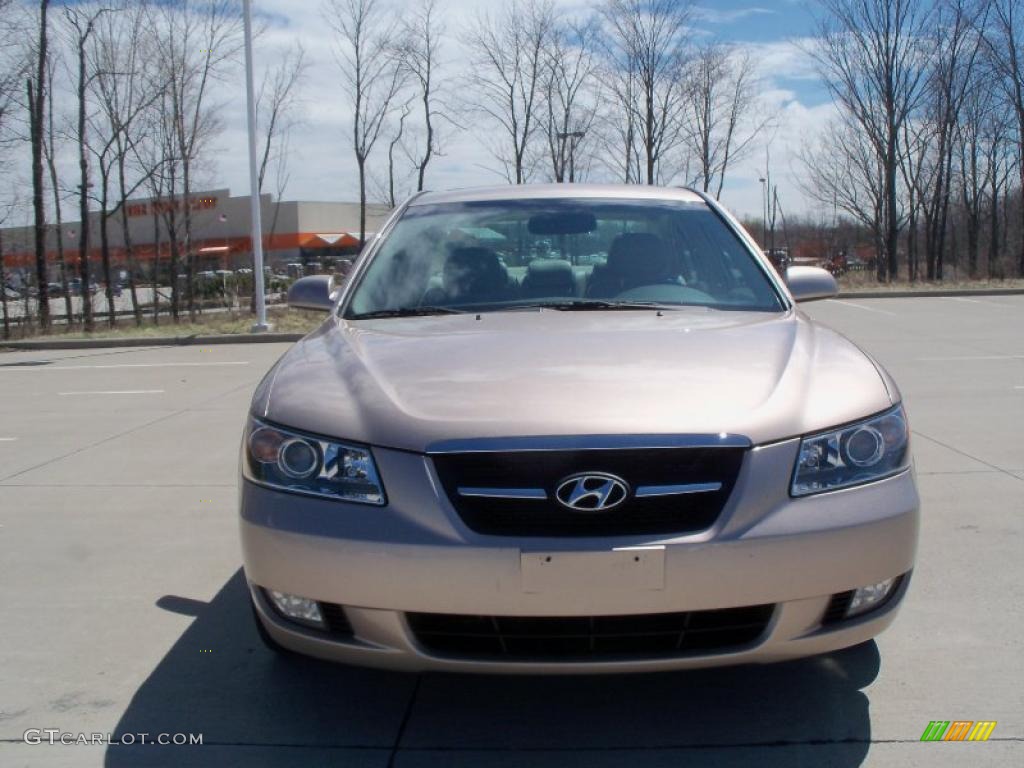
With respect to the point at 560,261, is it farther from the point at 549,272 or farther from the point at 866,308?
the point at 866,308

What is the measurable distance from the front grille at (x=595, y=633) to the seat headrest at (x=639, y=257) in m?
1.77

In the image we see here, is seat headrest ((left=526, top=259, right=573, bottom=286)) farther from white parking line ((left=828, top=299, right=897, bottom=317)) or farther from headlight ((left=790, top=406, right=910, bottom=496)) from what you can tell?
white parking line ((left=828, top=299, right=897, bottom=317))

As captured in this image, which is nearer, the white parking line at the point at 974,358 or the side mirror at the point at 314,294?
the side mirror at the point at 314,294

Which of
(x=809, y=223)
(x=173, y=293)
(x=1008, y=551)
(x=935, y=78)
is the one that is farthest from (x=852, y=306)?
(x=809, y=223)

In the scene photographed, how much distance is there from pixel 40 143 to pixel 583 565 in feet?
68.4

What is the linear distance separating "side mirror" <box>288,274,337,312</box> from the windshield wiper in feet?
1.88

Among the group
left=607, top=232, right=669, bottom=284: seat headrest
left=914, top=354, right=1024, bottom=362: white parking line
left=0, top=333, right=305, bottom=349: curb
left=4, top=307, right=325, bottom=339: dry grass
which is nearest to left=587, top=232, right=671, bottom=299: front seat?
left=607, top=232, right=669, bottom=284: seat headrest

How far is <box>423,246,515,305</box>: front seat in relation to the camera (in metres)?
3.81

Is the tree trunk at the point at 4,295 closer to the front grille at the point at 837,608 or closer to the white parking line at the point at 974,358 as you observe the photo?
the white parking line at the point at 974,358

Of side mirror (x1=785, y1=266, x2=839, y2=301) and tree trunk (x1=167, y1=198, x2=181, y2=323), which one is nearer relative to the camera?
side mirror (x1=785, y1=266, x2=839, y2=301)

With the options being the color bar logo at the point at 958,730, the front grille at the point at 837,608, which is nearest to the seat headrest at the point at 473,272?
the front grille at the point at 837,608

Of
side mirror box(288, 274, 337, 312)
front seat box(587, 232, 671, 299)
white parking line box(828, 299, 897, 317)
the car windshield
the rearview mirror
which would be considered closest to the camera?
the car windshield

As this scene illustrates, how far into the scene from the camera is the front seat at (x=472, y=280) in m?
3.81

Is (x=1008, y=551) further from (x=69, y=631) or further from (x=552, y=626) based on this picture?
(x=69, y=631)
